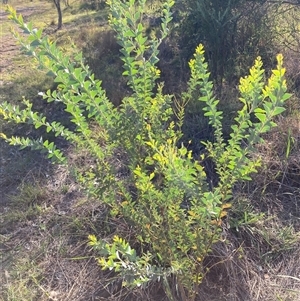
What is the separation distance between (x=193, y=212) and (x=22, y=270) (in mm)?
1245

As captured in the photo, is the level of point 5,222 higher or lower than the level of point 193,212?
lower

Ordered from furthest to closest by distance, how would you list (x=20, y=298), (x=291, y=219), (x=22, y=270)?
(x=291, y=219) → (x=22, y=270) → (x=20, y=298)

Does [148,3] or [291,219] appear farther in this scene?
[148,3]

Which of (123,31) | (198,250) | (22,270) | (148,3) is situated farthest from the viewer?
(148,3)

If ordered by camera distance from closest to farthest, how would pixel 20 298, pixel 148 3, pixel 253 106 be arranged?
pixel 253 106
pixel 20 298
pixel 148 3

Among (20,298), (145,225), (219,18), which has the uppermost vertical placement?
(219,18)

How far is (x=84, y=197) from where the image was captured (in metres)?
3.13

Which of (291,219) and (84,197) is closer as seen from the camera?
(291,219)

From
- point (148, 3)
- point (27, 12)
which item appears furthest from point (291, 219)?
point (27, 12)

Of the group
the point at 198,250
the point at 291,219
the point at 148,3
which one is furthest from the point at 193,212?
the point at 148,3

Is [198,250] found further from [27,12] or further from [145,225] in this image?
[27,12]

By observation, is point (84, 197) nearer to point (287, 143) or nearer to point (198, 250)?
point (198, 250)

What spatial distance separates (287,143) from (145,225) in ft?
4.93

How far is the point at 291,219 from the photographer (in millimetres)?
2826
